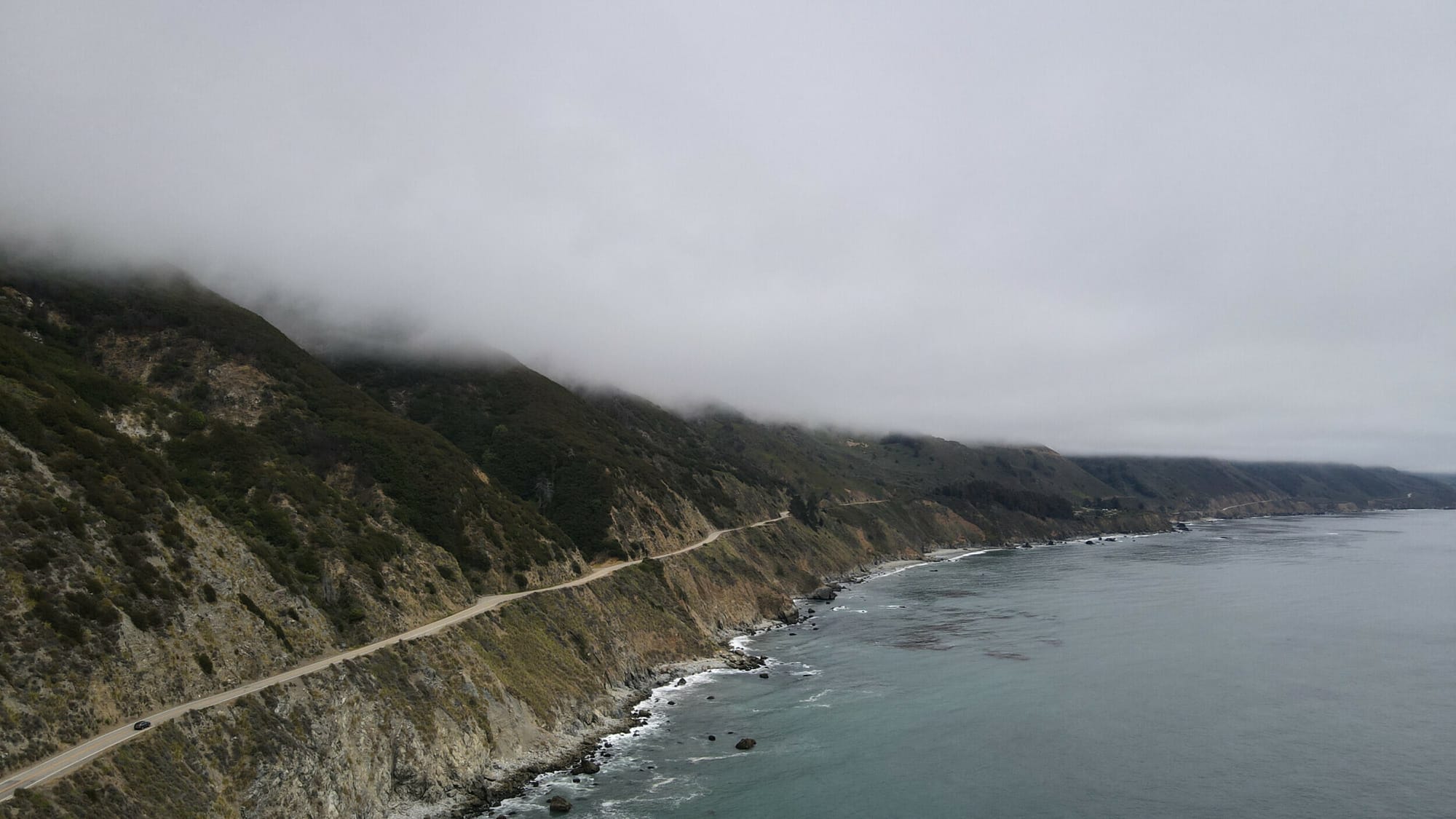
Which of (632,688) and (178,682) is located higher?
(178,682)

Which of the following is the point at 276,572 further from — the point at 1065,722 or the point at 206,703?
the point at 1065,722

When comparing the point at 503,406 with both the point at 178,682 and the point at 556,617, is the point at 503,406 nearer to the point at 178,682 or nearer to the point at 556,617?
the point at 556,617

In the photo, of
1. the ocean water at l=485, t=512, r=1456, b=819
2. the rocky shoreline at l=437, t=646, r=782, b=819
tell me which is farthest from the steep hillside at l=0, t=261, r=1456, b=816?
the ocean water at l=485, t=512, r=1456, b=819

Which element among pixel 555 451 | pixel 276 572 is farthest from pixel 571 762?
pixel 555 451

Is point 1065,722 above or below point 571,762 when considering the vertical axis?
above

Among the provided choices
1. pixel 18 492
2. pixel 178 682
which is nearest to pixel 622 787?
pixel 178 682

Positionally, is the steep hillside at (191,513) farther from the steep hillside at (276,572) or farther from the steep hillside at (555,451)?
the steep hillside at (555,451)

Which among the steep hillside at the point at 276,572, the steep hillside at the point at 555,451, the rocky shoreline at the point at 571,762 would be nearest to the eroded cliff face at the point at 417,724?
the steep hillside at the point at 276,572
